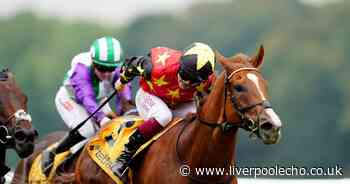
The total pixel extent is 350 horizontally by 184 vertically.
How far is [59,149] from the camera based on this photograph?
841 centimetres

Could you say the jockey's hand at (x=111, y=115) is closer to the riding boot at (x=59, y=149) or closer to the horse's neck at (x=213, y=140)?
the riding boot at (x=59, y=149)

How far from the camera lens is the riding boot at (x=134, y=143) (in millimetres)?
7230

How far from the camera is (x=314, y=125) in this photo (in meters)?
11.0

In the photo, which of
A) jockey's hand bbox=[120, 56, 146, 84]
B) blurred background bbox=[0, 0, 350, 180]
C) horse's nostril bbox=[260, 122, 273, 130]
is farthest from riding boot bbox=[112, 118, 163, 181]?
blurred background bbox=[0, 0, 350, 180]

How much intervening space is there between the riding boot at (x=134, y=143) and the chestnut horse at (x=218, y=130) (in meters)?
0.07

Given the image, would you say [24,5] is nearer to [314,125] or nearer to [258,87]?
[314,125]

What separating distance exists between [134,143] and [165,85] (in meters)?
0.51

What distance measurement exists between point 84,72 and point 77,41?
3.61 metres

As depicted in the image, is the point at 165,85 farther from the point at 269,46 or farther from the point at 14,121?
the point at 269,46

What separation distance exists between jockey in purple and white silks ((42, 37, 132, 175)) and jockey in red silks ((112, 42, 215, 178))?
18.7 inches

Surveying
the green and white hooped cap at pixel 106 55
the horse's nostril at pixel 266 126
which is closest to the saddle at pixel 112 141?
the green and white hooped cap at pixel 106 55

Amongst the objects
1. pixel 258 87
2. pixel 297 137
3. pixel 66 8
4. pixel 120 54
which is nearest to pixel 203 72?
pixel 258 87

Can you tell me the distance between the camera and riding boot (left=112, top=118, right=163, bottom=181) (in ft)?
23.7

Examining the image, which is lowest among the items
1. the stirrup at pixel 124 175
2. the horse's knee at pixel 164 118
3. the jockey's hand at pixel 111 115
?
the stirrup at pixel 124 175
